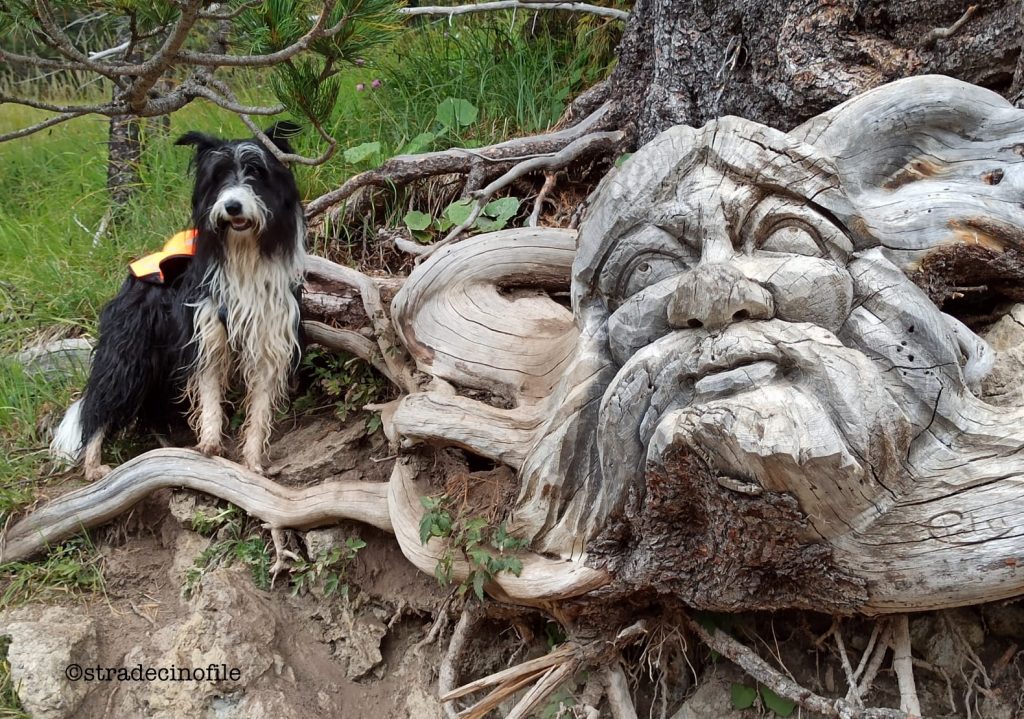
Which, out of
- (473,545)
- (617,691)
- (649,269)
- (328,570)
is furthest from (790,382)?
(328,570)

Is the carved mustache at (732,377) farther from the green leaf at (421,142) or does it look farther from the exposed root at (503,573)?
the green leaf at (421,142)

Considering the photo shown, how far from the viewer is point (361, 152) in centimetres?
522

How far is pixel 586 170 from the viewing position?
4.88m

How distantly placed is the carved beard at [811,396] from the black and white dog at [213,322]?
2197 millimetres

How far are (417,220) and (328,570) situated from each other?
1.88 m

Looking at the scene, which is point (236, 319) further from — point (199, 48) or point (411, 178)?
point (199, 48)

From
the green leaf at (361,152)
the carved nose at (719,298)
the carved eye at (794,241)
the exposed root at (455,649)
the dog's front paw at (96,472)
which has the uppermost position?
the carved eye at (794,241)

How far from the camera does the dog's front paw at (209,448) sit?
172 inches

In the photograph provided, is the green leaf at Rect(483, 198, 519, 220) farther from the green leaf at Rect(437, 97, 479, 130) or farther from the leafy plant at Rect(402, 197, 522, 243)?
the green leaf at Rect(437, 97, 479, 130)

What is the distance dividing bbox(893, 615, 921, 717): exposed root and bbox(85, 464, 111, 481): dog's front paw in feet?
11.7

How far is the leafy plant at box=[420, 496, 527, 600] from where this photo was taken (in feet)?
10.3

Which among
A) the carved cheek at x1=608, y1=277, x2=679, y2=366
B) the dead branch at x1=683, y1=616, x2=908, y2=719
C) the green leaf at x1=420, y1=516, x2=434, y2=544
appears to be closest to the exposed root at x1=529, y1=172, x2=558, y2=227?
the carved cheek at x1=608, y1=277, x2=679, y2=366

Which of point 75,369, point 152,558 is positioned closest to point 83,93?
point 75,369

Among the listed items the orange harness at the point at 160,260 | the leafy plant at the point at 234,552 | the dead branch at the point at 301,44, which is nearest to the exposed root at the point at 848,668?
the leafy plant at the point at 234,552
